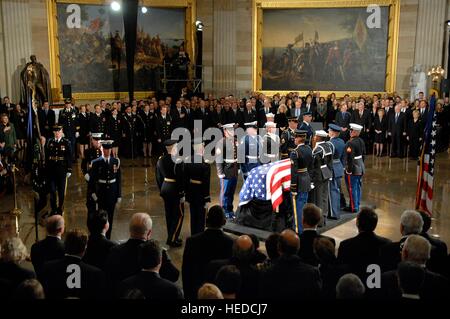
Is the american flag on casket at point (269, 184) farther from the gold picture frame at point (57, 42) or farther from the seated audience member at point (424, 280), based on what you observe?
the gold picture frame at point (57, 42)

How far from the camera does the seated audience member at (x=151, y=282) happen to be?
3961 millimetres

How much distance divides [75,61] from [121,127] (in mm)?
4504

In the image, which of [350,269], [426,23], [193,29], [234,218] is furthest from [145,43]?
[350,269]

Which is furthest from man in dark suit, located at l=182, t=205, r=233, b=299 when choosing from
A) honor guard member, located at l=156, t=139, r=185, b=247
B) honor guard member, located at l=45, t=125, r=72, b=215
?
honor guard member, located at l=45, t=125, r=72, b=215

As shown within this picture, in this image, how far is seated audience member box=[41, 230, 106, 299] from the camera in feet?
14.2

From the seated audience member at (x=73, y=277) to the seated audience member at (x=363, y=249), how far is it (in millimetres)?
2261

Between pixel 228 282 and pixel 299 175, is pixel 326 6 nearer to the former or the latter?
pixel 299 175

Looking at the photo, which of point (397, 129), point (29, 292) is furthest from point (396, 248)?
point (397, 129)

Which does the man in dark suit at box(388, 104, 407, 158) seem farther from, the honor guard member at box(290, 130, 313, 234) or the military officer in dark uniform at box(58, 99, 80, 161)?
the military officer in dark uniform at box(58, 99, 80, 161)

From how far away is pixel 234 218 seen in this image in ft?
31.8

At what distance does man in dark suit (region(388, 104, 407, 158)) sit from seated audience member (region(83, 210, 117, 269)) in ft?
39.8

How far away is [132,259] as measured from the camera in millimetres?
4938

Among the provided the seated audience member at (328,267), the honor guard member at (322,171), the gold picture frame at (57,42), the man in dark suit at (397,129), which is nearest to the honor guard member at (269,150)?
the honor guard member at (322,171)
